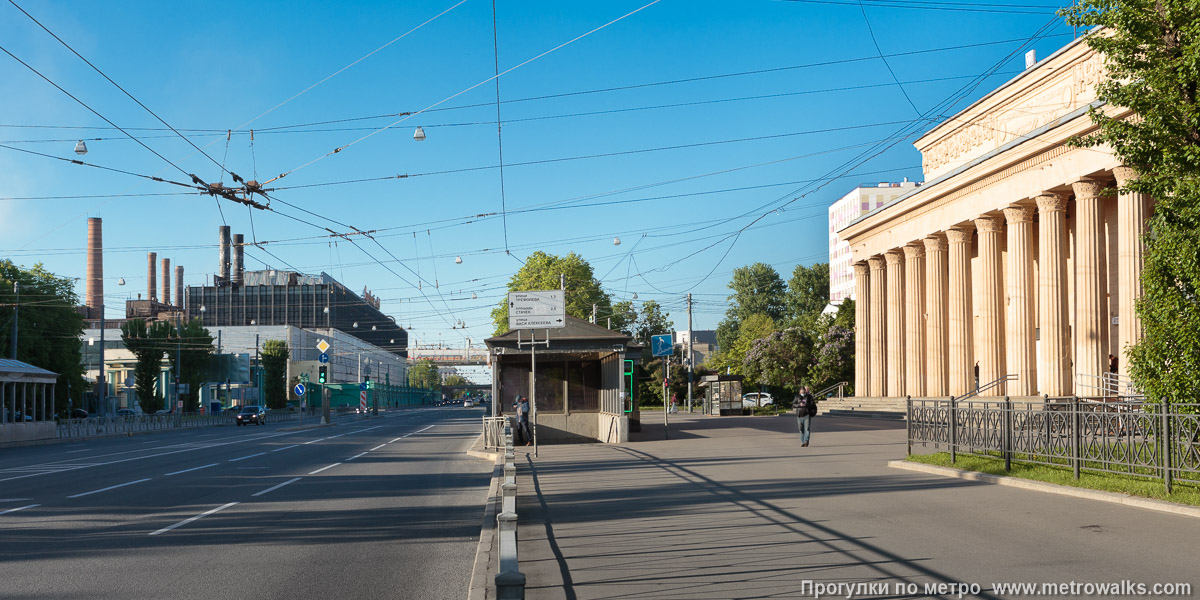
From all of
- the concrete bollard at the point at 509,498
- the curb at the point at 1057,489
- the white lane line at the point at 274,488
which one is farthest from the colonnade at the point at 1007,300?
the concrete bollard at the point at 509,498

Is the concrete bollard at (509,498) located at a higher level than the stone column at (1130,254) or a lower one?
lower

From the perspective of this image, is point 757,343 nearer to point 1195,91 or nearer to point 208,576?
point 1195,91

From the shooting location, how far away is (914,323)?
50.7 metres

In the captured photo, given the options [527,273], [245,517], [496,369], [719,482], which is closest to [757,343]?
[527,273]

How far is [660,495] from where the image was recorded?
15.3m

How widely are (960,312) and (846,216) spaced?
10495 centimetres

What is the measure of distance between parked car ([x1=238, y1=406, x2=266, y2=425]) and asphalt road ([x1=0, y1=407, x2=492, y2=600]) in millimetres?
45596

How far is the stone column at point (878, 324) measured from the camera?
5522 centimetres

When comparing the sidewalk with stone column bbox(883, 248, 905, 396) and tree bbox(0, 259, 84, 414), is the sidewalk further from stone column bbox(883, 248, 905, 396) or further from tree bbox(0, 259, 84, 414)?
tree bbox(0, 259, 84, 414)

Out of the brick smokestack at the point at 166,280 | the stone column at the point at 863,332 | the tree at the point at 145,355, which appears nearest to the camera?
the stone column at the point at 863,332

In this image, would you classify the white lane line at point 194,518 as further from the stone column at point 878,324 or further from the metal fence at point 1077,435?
the stone column at point 878,324

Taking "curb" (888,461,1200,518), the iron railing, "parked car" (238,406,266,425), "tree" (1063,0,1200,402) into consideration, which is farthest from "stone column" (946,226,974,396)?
"parked car" (238,406,266,425)

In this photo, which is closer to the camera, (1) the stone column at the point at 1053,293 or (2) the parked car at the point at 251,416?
(1) the stone column at the point at 1053,293

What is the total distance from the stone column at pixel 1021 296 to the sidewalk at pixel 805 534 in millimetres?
24046
